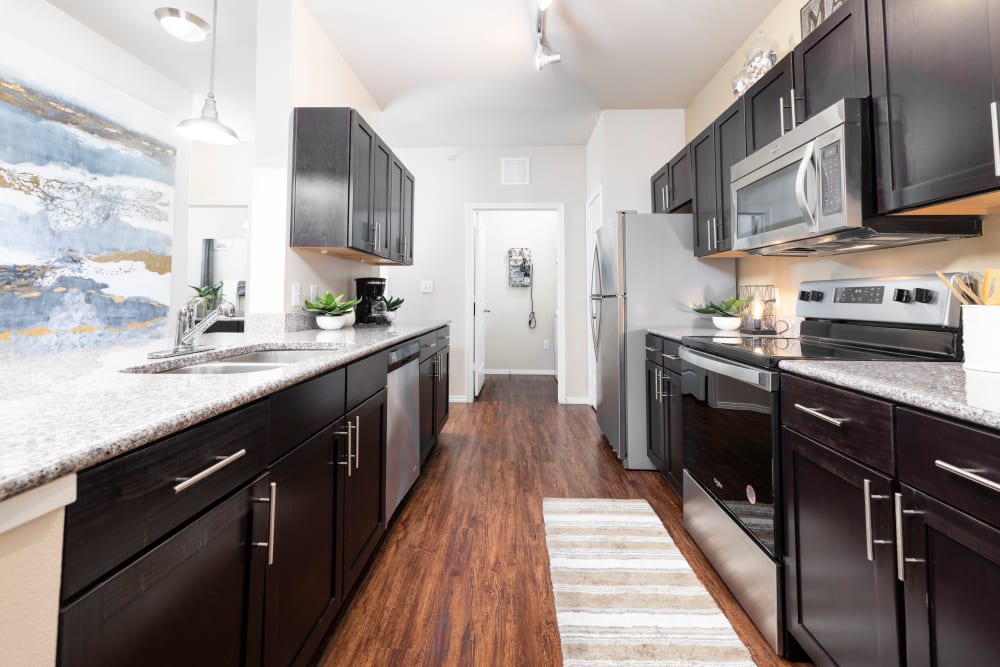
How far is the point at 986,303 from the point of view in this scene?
2.99 ft

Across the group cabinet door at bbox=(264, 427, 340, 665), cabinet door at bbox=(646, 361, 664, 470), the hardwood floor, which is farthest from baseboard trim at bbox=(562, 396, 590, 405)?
cabinet door at bbox=(264, 427, 340, 665)

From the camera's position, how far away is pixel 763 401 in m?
1.30

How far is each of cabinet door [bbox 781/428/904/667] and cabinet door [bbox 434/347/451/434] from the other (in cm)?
204

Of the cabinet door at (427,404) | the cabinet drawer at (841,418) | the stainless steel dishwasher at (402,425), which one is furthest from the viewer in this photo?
the cabinet door at (427,404)

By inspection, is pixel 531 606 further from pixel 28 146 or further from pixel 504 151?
pixel 504 151

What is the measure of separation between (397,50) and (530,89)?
103 cm

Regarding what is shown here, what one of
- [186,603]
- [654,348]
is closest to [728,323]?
[654,348]

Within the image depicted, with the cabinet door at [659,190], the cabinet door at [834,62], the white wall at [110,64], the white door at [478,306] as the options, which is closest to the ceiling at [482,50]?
the white wall at [110,64]

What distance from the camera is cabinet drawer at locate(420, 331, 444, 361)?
244 centimetres

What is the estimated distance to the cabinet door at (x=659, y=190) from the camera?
125 inches

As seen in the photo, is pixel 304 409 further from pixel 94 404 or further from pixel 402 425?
pixel 402 425

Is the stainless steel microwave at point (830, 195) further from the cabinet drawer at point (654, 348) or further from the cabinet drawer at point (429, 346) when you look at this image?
the cabinet drawer at point (429, 346)

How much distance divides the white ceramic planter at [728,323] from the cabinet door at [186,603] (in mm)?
2296

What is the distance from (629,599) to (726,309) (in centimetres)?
163
